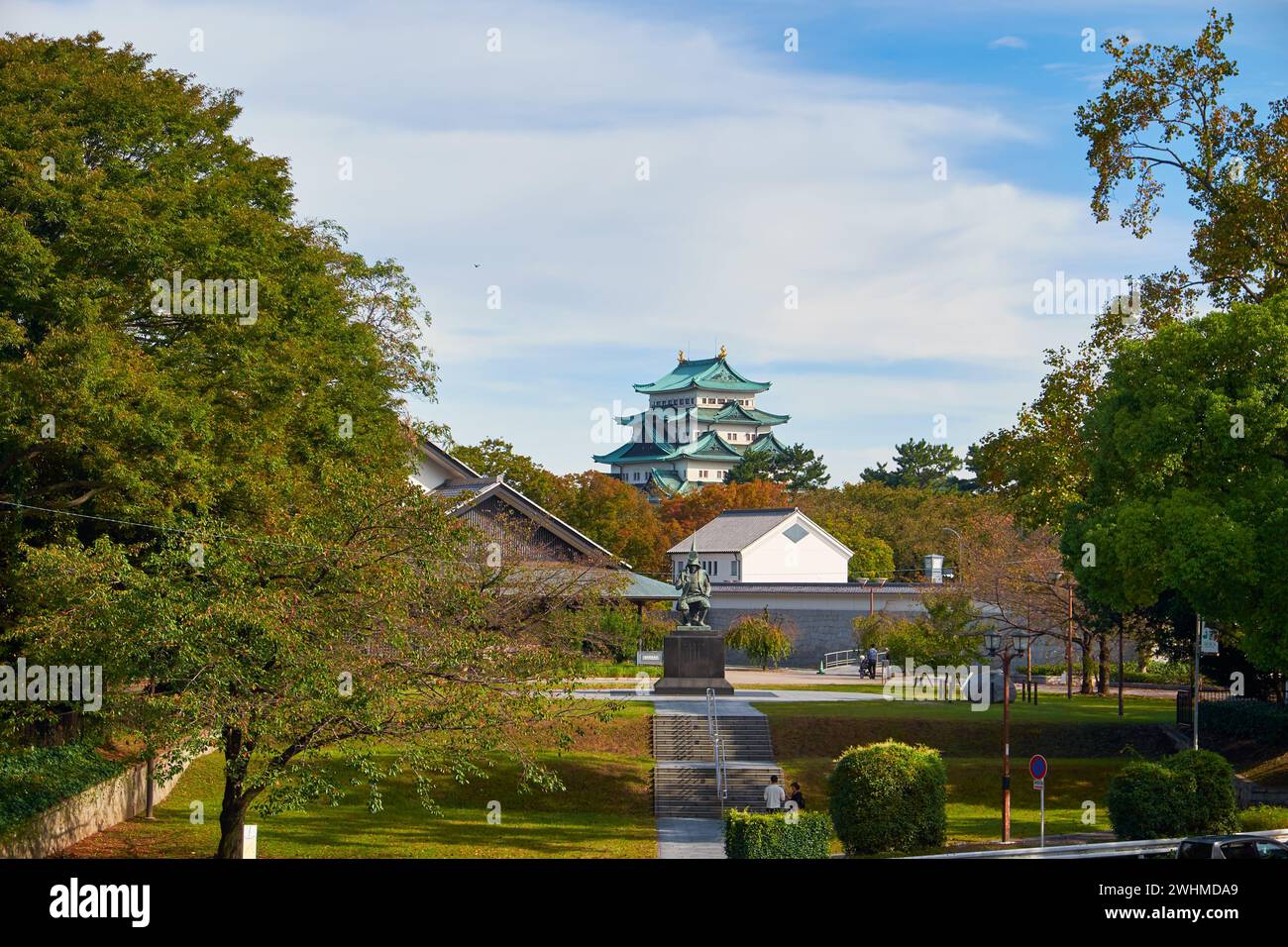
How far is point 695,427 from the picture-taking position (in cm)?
12419

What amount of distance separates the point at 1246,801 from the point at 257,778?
19117 millimetres

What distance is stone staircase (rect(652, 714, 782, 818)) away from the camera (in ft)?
95.6

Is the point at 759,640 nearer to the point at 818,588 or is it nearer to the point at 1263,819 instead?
the point at 818,588

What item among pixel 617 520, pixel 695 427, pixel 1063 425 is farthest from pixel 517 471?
pixel 695 427

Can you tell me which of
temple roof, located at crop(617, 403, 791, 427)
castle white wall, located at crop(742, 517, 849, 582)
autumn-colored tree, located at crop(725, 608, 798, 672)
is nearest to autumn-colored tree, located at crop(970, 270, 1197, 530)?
autumn-colored tree, located at crop(725, 608, 798, 672)

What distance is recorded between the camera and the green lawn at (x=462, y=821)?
2275 centimetres

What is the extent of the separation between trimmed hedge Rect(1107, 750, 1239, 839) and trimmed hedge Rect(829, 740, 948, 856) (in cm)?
315

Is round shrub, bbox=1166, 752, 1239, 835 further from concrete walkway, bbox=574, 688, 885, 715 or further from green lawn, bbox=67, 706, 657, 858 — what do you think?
concrete walkway, bbox=574, 688, 885, 715

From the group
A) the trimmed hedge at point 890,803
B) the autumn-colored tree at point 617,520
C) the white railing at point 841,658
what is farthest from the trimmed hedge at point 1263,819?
the autumn-colored tree at point 617,520

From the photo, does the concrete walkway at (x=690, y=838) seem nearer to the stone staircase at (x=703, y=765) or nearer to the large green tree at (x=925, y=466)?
the stone staircase at (x=703, y=765)

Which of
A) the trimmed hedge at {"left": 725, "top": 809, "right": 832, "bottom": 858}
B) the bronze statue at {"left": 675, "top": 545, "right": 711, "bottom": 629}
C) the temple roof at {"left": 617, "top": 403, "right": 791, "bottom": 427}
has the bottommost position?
the trimmed hedge at {"left": 725, "top": 809, "right": 832, "bottom": 858}

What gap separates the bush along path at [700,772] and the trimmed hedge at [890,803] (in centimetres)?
250

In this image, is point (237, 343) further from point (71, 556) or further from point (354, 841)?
point (354, 841)
